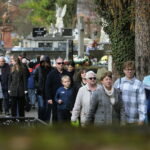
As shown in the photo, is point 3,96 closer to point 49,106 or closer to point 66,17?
point 49,106

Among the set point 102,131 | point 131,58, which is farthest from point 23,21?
point 102,131

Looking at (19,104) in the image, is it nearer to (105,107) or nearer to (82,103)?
(82,103)

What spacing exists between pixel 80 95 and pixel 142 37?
16.4 feet

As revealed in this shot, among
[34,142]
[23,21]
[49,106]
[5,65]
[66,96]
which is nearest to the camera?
[34,142]

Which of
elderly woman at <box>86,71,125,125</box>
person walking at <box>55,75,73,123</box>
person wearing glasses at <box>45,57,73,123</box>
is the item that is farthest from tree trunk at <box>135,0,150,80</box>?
elderly woman at <box>86,71,125,125</box>

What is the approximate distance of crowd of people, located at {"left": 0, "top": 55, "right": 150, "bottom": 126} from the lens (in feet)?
25.3

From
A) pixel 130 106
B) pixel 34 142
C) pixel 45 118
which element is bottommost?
pixel 45 118

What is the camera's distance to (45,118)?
1351cm

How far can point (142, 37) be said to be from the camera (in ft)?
45.1

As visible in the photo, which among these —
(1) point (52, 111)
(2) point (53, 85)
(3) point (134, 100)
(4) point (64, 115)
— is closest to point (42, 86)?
(1) point (52, 111)

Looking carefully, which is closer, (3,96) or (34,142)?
(34,142)

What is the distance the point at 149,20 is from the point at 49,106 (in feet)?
9.67

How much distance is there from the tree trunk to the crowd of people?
183cm

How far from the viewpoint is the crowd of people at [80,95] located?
7.73 metres
